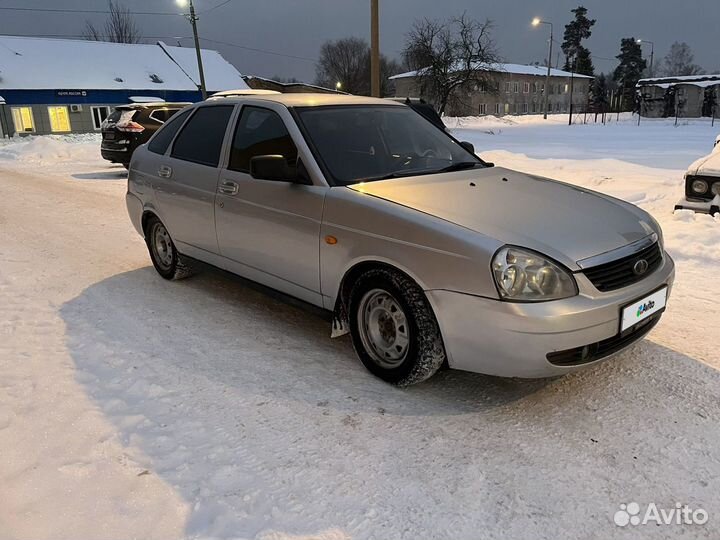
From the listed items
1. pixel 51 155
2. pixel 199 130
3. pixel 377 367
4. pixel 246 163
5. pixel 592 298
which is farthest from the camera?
pixel 51 155

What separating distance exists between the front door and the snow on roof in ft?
132

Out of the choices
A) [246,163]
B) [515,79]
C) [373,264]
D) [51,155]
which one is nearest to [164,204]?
[246,163]

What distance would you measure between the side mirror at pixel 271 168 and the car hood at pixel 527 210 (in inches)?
18.5

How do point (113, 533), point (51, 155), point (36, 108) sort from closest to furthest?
1. point (113, 533)
2. point (51, 155)
3. point (36, 108)

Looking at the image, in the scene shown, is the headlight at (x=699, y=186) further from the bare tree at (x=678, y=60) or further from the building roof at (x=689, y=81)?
the bare tree at (x=678, y=60)

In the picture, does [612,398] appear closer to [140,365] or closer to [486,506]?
[486,506]

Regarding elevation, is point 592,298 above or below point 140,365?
above

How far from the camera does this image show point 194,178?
466 centimetres

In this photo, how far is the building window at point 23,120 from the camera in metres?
35.0

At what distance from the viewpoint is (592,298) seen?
112 inches

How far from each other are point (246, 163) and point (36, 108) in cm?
3828

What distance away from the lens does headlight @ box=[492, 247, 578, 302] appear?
2.80 m

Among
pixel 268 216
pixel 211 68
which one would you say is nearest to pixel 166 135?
pixel 268 216

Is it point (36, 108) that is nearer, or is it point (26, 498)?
point (26, 498)
